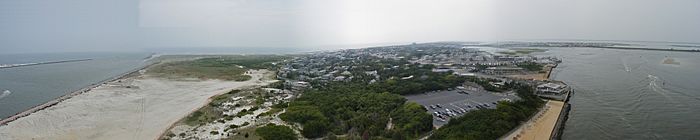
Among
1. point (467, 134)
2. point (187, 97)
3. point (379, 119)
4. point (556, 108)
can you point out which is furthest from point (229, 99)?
point (556, 108)

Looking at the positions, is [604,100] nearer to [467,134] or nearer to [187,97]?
[467,134]

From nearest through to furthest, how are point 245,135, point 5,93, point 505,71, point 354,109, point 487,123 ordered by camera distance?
point 487,123 < point 245,135 < point 354,109 < point 5,93 < point 505,71

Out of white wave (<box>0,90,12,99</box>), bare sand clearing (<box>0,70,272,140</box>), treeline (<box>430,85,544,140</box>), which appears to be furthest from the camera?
white wave (<box>0,90,12,99</box>)

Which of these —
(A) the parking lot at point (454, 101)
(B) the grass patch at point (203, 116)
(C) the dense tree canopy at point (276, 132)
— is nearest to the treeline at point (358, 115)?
(C) the dense tree canopy at point (276, 132)

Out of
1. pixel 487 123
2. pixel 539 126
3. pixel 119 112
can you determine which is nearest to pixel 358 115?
pixel 487 123

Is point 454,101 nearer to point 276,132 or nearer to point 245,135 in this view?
point 276,132

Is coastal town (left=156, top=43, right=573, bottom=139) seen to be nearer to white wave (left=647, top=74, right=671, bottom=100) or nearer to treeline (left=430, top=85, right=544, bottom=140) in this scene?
treeline (left=430, top=85, right=544, bottom=140)

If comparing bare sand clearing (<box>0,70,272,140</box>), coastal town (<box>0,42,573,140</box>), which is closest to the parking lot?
coastal town (<box>0,42,573,140</box>)
